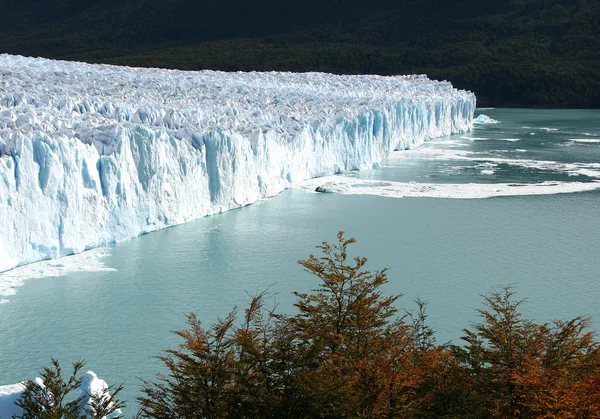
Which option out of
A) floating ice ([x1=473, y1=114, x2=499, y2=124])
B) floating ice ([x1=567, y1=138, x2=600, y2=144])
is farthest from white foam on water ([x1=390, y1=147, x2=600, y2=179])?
floating ice ([x1=473, y1=114, x2=499, y2=124])

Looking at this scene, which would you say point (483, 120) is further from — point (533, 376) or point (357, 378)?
point (357, 378)

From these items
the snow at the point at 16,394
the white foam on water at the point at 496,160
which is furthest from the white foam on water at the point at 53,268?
the white foam on water at the point at 496,160

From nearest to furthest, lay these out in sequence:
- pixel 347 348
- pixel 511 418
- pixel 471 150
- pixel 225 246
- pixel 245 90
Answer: pixel 511 418
pixel 347 348
pixel 225 246
pixel 245 90
pixel 471 150

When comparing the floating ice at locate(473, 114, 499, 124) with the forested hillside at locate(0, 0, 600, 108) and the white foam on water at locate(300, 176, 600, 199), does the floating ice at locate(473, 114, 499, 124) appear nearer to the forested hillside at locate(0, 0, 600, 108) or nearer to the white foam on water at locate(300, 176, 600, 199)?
the forested hillside at locate(0, 0, 600, 108)

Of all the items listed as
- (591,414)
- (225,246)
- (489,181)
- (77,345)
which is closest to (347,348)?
(591,414)

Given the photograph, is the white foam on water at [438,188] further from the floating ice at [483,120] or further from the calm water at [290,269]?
the floating ice at [483,120]

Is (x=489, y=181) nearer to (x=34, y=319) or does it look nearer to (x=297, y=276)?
(x=297, y=276)

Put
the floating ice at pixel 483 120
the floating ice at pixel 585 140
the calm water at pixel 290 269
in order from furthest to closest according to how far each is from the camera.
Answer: the floating ice at pixel 483 120 → the floating ice at pixel 585 140 → the calm water at pixel 290 269
